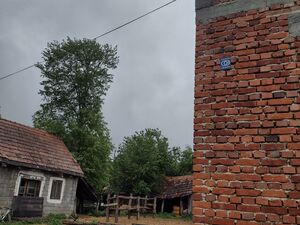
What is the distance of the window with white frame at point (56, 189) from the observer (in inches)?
770

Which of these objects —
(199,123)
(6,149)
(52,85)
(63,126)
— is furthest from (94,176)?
(199,123)

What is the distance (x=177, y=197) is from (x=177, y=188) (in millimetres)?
980

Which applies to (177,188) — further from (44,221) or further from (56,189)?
(44,221)

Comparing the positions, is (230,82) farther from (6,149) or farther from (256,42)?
(6,149)

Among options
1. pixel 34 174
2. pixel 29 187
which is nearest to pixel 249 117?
pixel 34 174

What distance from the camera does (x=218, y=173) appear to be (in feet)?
13.9

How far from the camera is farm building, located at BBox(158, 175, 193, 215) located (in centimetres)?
3525

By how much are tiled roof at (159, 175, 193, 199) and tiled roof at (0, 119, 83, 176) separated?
15.8 meters

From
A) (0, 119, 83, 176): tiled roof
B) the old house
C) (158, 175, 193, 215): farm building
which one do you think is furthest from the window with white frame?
(158, 175, 193, 215): farm building

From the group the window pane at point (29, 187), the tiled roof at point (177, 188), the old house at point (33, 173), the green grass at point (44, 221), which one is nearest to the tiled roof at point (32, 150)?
the old house at point (33, 173)

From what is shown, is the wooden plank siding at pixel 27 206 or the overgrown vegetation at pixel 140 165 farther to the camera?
the overgrown vegetation at pixel 140 165

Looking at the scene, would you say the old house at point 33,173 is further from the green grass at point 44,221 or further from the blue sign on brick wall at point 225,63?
the blue sign on brick wall at point 225,63

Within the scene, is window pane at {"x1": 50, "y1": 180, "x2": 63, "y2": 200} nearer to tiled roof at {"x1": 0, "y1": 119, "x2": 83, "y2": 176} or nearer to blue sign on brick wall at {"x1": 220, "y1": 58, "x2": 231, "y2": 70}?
tiled roof at {"x1": 0, "y1": 119, "x2": 83, "y2": 176}

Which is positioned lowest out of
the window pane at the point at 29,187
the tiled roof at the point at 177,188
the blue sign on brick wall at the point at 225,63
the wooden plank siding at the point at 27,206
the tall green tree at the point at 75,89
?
the wooden plank siding at the point at 27,206
